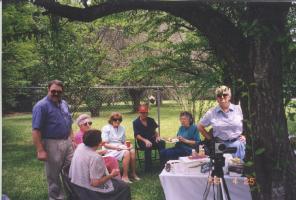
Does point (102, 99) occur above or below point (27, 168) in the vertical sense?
above

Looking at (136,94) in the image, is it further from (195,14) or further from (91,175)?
(195,14)

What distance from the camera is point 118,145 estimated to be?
7.10 metres

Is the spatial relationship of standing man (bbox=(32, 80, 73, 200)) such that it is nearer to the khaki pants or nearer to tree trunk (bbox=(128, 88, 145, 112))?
the khaki pants

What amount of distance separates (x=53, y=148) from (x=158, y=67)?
4843 mm

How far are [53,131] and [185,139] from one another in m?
2.36

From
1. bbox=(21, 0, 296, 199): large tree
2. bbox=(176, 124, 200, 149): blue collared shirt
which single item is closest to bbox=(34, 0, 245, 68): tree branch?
bbox=(21, 0, 296, 199): large tree

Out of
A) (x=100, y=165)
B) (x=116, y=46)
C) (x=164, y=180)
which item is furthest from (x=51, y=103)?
(x=116, y=46)

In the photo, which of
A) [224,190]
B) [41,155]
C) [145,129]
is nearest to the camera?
[224,190]

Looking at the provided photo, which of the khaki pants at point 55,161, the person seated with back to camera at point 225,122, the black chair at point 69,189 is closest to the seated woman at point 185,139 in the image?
the person seated with back to camera at point 225,122

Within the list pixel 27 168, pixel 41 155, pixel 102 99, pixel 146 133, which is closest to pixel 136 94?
pixel 102 99

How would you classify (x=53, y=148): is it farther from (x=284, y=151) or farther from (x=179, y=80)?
(x=179, y=80)

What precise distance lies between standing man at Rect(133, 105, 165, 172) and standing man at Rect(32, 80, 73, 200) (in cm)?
219

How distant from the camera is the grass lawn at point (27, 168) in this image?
245 inches

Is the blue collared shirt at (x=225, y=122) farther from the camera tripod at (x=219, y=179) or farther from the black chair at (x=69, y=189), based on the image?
the black chair at (x=69, y=189)
